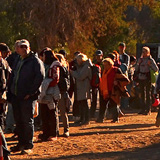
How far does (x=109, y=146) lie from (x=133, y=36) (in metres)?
40.1

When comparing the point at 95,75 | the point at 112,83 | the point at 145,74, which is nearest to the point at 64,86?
the point at 112,83

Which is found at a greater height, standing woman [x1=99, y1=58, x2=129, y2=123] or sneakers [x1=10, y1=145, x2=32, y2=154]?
standing woman [x1=99, y1=58, x2=129, y2=123]

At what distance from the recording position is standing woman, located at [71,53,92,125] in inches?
627

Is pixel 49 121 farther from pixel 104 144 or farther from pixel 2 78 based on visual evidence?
pixel 2 78

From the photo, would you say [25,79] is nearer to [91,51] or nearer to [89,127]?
[89,127]

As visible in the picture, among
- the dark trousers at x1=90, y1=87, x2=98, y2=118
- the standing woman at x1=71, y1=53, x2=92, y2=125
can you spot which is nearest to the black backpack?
the standing woman at x1=71, y1=53, x2=92, y2=125

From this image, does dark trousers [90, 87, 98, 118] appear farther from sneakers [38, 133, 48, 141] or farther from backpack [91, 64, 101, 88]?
sneakers [38, 133, 48, 141]

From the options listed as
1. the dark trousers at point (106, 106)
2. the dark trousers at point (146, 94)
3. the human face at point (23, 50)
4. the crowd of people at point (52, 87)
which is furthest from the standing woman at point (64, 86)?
the dark trousers at point (146, 94)

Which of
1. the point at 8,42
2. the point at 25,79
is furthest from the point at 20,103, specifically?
the point at 8,42

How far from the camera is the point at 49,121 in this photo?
514 inches

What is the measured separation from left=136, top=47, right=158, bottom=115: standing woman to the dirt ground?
245cm

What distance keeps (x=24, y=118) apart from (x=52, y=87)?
1.57 metres

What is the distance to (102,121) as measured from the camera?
54.4 ft

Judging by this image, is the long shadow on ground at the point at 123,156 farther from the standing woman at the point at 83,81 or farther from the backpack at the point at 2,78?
the standing woman at the point at 83,81
